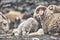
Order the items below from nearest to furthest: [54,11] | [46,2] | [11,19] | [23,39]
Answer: [23,39]
[54,11]
[11,19]
[46,2]

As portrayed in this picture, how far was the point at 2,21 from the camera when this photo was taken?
6508 millimetres

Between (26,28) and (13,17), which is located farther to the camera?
(13,17)

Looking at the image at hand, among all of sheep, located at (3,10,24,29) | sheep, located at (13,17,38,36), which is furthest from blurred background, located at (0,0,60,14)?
sheep, located at (13,17,38,36)

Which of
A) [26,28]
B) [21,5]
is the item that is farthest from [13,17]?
[26,28]

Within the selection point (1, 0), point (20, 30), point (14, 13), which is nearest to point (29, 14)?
point (14, 13)

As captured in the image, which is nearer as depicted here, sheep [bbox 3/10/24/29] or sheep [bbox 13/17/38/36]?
sheep [bbox 13/17/38/36]

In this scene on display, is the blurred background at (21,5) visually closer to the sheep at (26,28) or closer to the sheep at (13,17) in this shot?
the sheep at (13,17)

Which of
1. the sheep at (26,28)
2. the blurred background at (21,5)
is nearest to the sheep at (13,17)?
the blurred background at (21,5)

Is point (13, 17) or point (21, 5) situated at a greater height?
point (21, 5)

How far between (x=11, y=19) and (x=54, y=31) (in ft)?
31.1

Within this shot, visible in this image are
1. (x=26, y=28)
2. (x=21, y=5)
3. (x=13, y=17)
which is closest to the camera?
(x=26, y=28)

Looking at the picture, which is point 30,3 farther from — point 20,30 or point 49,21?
point 49,21

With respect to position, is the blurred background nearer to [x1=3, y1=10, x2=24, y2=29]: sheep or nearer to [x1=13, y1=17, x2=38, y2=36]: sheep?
[x1=3, y1=10, x2=24, y2=29]: sheep

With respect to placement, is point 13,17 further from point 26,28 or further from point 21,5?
point 26,28
